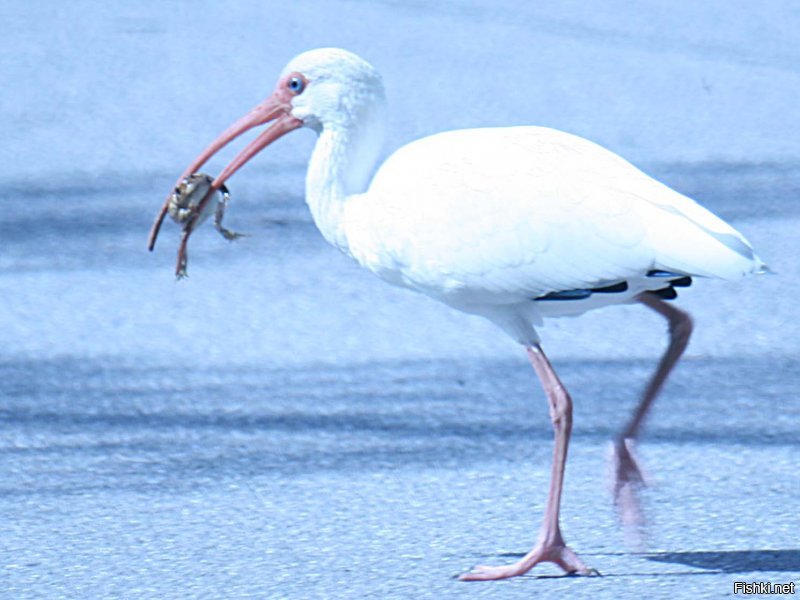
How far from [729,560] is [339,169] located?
131 centimetres

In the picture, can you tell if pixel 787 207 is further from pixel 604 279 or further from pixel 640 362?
pixel 604 279

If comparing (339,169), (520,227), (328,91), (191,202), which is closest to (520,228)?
(520,227)

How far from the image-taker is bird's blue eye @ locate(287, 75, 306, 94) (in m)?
4.52

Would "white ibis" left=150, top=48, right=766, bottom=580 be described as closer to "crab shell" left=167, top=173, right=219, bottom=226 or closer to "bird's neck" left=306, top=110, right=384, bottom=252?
"bird's neck" left=306, top=110, right=384, bottom=252

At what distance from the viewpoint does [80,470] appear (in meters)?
5.05

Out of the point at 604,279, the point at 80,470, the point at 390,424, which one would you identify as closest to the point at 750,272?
the point at 604,279

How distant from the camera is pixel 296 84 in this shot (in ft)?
14.9

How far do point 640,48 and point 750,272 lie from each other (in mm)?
7202

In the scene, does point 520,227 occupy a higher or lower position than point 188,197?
higher

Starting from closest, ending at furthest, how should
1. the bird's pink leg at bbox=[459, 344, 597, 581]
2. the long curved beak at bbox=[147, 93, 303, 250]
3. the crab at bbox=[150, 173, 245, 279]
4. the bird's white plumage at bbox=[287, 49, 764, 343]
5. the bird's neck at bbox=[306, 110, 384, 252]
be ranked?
the bird's white plumage at bbox=[287, 49, 764, 343] < the bird's pink leg at bbox=[459, 344, 597, 581] < the bird's neck at bbox=[306, 110, 384, 252] < the long curved beak at bbox=[147, 93, 303, 250] < the crab at bbox=[150, 173, 245, 279]

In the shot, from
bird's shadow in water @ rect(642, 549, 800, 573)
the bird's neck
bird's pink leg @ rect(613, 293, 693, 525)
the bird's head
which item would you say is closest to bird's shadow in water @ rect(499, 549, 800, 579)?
bird's shadow in water @ rect(642, 549, 800, 573)

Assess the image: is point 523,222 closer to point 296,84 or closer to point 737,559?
point 296,84

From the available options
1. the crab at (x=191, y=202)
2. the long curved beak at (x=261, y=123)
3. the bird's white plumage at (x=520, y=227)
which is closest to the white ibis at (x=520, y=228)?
the bird's white plumage at (x=520, y=227)

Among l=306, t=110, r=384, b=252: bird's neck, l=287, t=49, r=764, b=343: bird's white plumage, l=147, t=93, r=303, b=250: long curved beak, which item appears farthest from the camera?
l=147, t=93, r=303, b=250: long curved beak
